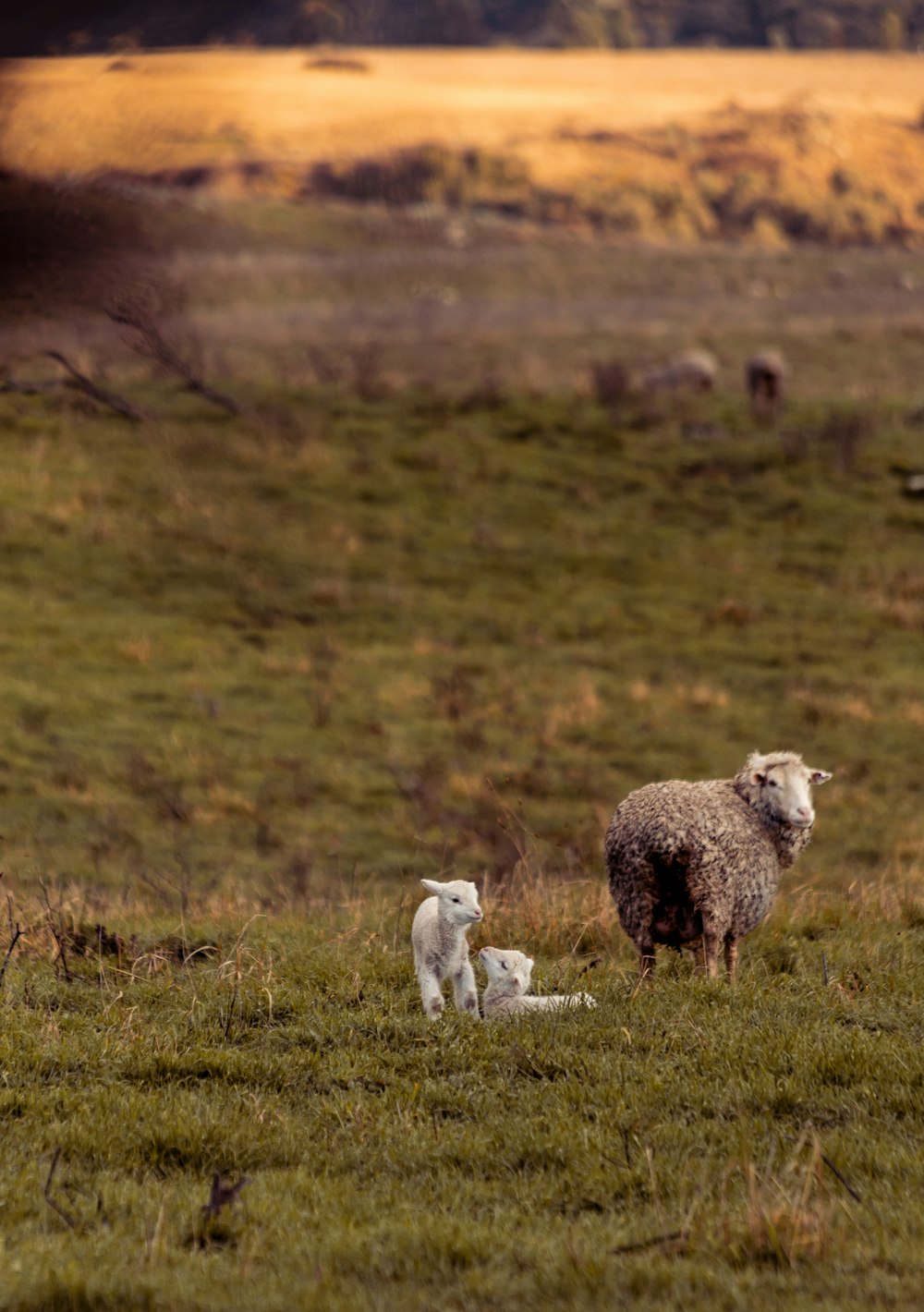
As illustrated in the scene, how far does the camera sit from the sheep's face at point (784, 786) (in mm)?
7715

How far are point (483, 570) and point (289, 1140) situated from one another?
17.5m

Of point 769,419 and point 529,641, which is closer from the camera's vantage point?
point 529,641

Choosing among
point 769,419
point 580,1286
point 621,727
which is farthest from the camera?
point 769,419

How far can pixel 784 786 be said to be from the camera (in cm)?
779

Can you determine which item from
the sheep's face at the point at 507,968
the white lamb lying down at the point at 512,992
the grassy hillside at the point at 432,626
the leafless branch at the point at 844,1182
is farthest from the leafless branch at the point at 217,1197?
the grassy hillside at the point at 432,626

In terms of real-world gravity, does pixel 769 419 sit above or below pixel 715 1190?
below

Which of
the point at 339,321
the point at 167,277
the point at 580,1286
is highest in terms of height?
the point at 167,277

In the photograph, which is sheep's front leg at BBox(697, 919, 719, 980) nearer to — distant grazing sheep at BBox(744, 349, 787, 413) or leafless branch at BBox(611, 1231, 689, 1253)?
leafless branch at BBox(611, 1231, 689, 1253)

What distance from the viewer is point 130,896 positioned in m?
11.0

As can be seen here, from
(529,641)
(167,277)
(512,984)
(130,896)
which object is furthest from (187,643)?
(167,277)

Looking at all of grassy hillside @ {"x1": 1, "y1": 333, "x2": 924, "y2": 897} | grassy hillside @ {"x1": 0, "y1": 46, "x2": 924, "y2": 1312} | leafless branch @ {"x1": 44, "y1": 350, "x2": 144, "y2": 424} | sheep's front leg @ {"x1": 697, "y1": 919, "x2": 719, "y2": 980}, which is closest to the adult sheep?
sheep's front leg @ {"x1": 697, "y1": 919, "x2": 719, "y2": 980}

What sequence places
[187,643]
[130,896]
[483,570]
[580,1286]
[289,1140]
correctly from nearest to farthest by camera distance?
[580,1286], [289,1140], [130,896], [187,643], [483,570]

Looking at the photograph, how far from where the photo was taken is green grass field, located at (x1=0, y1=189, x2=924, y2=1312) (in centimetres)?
491

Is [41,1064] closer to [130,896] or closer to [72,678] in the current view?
[130,896]
